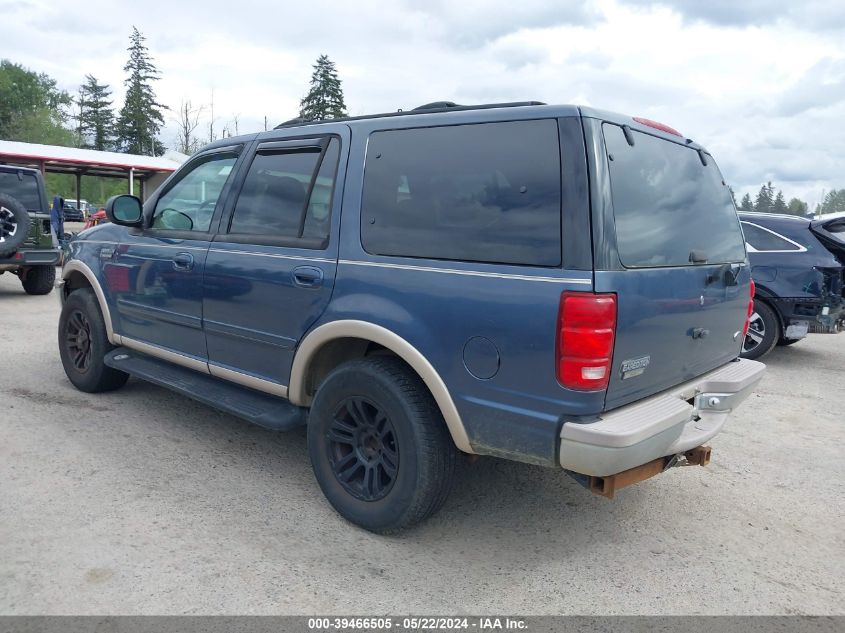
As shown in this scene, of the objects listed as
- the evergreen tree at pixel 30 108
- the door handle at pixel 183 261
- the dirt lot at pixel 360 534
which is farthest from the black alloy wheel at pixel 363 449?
the evergreen tree at pixel 30 108

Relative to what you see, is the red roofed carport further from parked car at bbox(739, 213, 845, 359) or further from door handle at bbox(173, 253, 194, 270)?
door handle at bbox(173, 253, 194, 270)

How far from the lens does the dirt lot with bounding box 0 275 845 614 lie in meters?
2.58

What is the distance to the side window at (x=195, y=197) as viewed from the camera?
3.93 meters

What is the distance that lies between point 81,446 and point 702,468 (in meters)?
3.89

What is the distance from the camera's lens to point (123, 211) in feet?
13.9

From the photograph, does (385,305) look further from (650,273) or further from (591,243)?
(650,273)

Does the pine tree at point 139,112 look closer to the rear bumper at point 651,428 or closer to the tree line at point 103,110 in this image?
the tree line at point 103,110

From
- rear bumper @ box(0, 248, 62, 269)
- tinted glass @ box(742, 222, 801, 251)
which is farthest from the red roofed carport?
tinted glass @ box(742, 222, 801, 251)

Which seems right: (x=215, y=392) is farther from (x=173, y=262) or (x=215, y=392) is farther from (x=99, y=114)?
(x=99, y=114)

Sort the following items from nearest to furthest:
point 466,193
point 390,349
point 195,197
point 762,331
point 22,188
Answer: point 466,193 < point 390,349 < point 195,197 < point 762,331 < point 22,188

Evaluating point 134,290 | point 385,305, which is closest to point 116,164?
point 134,290

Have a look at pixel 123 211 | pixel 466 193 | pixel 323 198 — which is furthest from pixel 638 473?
pixel 123 211

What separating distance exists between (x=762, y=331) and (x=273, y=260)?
6012 mm

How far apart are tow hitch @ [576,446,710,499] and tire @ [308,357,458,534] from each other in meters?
0.63
